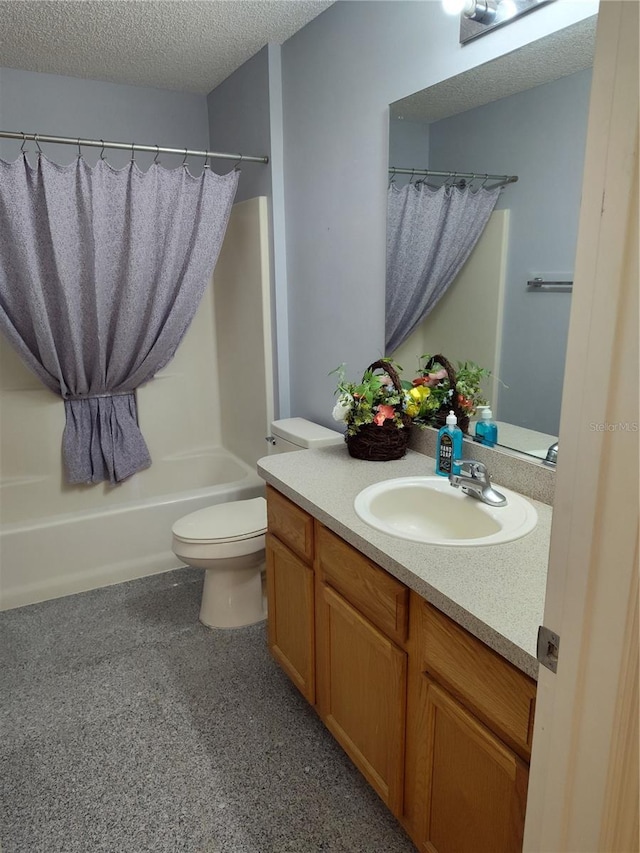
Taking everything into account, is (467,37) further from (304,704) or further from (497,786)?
(304,704)

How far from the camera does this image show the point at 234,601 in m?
2.50

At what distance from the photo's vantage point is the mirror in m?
1.50

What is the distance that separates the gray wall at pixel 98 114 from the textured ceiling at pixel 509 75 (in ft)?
5.34

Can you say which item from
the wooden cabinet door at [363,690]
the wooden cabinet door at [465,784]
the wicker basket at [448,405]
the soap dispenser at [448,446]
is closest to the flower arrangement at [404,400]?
the wicker basket at [448,405]

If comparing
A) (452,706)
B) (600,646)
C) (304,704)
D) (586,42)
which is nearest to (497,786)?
(452,706)

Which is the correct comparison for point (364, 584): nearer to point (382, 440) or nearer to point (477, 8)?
point (382, 440)

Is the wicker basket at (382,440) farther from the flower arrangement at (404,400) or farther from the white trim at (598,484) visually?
the white trim at (598,484)

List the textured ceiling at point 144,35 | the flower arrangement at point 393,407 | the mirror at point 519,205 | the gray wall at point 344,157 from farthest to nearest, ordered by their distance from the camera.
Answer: the textured ceiling at point 144,35, the flower arrangement at point 393,407, the gray wall at point 344,157, the mirror at point 519,205

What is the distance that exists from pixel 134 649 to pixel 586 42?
2460 millimetres

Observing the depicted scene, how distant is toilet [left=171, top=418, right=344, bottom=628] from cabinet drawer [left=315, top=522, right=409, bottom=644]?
738 mm

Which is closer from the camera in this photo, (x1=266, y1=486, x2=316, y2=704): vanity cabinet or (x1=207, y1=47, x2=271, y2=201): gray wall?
(x1=266, y1=486, x2=316, y2=704): vanity cabinet

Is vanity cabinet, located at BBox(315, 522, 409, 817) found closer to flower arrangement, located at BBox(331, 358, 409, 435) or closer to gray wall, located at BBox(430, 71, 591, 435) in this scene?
flower arrangement, located at BBox(331, 358, 409, 435)

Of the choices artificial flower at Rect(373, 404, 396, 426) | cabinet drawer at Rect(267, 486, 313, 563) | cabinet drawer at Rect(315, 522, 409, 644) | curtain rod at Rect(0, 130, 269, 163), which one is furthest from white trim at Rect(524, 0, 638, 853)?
curtain rod at Rect(0, 130, 269, 163)

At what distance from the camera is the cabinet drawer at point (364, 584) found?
137 centimetres
